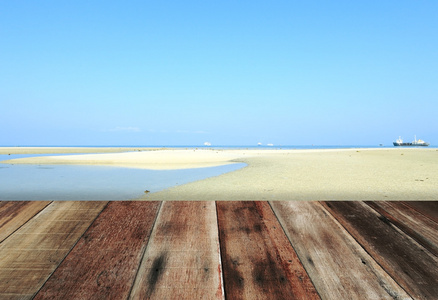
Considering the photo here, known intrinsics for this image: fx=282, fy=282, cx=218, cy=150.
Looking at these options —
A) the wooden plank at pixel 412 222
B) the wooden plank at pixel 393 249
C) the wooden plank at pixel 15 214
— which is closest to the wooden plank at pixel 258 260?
the wooden plank at pixel 393 249

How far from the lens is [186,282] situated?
146 cm

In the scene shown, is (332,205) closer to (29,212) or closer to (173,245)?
(173,245)

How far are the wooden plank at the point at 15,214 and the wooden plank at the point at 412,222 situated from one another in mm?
2753

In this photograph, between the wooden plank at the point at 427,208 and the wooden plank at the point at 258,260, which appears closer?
the wooden plank at the point at 258,260

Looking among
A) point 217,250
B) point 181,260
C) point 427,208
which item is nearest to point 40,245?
point 181,260

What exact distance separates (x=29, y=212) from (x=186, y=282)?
154 centimetres

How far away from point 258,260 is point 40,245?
54.0 inches

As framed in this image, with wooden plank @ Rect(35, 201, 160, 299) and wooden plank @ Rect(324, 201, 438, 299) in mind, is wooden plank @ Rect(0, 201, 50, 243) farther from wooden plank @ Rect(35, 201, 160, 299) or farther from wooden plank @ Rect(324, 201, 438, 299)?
wooden plank @ Rect(324, 201, 438, 299)

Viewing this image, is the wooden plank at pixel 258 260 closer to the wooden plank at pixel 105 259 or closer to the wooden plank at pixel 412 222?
the wooden plank at pixel 105 259

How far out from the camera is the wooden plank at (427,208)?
2.24m

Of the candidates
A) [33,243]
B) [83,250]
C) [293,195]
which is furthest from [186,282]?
[293,195]

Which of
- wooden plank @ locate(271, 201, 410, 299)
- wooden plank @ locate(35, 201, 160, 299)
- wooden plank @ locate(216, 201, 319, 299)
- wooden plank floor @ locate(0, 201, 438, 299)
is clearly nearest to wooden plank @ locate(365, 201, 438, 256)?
wooden plank floor @ locate(0, 201, 438, 299)

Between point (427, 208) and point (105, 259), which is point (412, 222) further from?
point (105, 259)

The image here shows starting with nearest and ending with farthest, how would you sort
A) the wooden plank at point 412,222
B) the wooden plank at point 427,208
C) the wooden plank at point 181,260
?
the wooden plank at point 181,260
the wooden plank at point 412,222
the wooden plank at point 427,208
